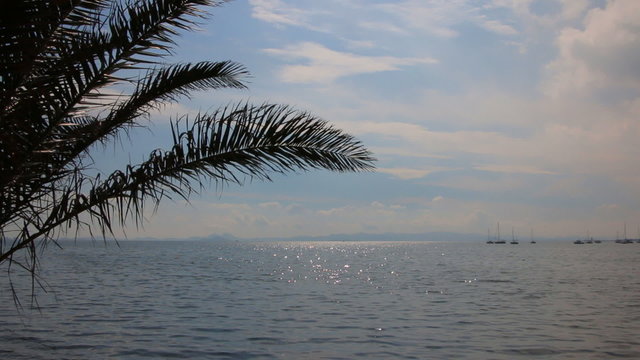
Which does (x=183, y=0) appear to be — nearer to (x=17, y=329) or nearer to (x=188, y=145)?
(x=188, y=145)

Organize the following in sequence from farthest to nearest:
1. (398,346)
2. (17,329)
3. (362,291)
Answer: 1. (362,291)
2. (17,329)
3. (398,346)

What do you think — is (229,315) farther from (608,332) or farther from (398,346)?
(608,332)

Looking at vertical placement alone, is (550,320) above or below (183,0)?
below

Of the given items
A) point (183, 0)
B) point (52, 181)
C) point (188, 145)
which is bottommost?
point (52, 181)

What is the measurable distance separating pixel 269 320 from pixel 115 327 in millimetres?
4714

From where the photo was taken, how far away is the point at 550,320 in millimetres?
19000

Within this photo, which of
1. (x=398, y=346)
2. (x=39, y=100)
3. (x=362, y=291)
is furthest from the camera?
(x=362, y=291)


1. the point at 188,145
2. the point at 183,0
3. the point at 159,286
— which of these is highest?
the point at 183,0

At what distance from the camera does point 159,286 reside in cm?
3119

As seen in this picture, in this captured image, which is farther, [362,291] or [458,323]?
[362,291]

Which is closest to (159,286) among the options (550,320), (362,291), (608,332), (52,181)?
(362,291)

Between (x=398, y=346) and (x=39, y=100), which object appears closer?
(x=39, y=100)

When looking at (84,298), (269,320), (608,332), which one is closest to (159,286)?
(84,298)

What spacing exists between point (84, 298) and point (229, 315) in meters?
8.49
